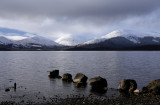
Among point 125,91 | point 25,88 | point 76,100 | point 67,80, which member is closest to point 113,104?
point 76,100

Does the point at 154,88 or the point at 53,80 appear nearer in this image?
the point at 154,88

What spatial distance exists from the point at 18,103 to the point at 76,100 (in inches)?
375

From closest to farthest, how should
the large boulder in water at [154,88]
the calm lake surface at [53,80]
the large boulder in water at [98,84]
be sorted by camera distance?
the large boulder in water at [154,88] → the calm lake surface at [53,80] → the large boulder in water at [98,84]

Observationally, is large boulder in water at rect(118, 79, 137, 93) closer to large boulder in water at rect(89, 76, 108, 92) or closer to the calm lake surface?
the calm lake surface

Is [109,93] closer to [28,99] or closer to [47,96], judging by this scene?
[47,96]

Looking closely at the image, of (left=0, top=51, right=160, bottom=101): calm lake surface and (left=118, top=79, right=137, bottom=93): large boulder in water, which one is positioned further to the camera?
(left=118, top=79, right=137, bottom=93): large boulder in water

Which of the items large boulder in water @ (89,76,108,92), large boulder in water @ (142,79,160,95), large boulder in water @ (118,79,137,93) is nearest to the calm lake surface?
large boulder in water @ (89,76,108,92)

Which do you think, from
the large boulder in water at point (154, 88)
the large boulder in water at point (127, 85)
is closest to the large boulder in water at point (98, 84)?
the large boulder in water at point (127, 85)

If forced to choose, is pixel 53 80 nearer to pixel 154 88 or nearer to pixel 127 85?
pixel 127 85

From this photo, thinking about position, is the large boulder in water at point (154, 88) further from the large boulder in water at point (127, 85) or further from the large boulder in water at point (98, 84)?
the large boulder in water at point (98, 84)

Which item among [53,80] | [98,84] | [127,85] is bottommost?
[53,80]

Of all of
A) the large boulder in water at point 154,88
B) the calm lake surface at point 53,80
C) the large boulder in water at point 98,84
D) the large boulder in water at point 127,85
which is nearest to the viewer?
the large boulder in water at point 154,88

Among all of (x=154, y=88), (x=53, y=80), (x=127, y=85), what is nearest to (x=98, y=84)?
(x=127, y=85)

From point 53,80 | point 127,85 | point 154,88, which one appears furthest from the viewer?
point 53,80
